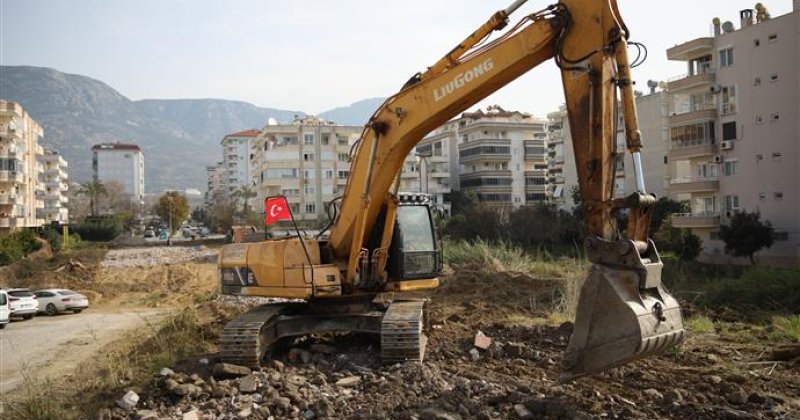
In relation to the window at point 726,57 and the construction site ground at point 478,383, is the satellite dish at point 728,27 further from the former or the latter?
the construction site ground at point 478,383

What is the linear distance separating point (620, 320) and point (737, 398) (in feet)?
6.42

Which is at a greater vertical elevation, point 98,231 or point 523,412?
point 98,231

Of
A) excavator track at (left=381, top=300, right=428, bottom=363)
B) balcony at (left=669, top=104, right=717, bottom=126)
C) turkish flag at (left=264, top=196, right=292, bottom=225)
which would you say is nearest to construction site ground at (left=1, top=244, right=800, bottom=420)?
excavator track at (left=381, top=300, right=428, bottom=363)

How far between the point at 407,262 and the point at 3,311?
18152 mm

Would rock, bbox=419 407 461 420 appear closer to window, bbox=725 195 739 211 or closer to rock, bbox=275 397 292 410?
rock, bbox=275 397 292 410

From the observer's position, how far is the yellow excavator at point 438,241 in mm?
7223

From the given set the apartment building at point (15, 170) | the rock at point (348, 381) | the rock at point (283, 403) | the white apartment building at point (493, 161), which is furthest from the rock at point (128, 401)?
the white apartment building at point (493, 161)

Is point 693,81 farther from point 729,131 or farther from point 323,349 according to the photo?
point 323,349

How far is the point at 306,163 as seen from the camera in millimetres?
77938

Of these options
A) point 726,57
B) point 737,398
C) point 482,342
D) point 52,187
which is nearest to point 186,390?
point 482,342

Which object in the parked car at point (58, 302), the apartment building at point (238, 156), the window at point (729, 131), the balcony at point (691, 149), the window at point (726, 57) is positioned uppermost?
the apartment building at point (238, 156)

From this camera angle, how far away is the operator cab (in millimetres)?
11523

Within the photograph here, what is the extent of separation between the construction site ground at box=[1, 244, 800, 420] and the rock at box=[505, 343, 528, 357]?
0.02 meters

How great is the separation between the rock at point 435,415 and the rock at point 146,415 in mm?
3162
